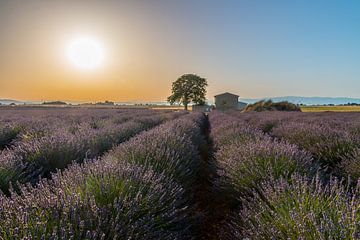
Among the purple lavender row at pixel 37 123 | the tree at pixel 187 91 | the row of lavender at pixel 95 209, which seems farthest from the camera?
the tree at pixel 187 91

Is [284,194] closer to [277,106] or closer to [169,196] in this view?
[169,196]

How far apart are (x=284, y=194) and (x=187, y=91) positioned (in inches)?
2292

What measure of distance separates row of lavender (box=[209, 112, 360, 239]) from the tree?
52706mm

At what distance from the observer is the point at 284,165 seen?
12.5 ft

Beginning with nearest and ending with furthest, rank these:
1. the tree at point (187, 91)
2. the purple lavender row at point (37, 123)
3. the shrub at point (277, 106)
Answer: the purple lavender row at point (37, 123), the shrub at point (277, 106), the tree at point (187, 91)

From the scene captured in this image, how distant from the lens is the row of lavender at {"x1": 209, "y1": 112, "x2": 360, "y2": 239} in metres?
2.00

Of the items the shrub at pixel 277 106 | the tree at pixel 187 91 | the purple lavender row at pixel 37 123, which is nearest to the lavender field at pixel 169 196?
the purple lavender row at pixel 37 123

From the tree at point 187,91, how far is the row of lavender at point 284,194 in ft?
173

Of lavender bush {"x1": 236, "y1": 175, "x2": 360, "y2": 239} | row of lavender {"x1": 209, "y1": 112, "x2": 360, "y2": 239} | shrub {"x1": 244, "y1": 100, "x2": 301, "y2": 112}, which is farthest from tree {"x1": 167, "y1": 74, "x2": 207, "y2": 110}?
lavender bush {"x1": 236, "y1": 175, "x2": 360, "y2": 239}

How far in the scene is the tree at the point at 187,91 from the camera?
197 ft

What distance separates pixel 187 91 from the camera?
198 ft

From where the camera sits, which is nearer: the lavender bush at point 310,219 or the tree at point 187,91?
the lavender bush at point 310,219

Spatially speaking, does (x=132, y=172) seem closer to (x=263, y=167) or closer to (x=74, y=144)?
(x=263, y=167)

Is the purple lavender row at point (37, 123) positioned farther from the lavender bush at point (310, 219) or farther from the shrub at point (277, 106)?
the shrub at point (277, 106)
